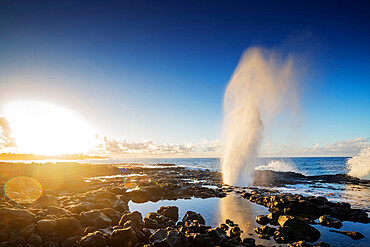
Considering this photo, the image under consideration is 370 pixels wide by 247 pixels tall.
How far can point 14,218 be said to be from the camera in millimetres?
12242

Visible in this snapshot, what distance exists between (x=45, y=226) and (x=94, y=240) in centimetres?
376

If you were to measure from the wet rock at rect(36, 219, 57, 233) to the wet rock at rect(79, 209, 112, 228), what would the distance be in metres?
1.94

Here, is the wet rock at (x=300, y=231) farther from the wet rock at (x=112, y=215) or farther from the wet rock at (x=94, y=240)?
the wet rock at (x=112, y=215)

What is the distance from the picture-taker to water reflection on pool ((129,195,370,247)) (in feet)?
43.2

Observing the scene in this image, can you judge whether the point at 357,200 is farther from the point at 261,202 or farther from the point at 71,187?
the point at 71,187

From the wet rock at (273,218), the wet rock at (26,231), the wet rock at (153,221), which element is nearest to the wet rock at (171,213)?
the wet rock at (153,221)

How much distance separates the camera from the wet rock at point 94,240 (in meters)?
11.0

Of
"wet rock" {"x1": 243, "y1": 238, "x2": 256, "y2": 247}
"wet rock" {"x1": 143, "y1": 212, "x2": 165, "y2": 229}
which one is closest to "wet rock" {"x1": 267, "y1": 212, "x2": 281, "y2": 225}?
"wet rock" {"x1": 243, "y1": 238, "x2": 256, "y2": 247}

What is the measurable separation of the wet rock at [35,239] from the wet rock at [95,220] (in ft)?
9.83

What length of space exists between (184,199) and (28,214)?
18.0 meters

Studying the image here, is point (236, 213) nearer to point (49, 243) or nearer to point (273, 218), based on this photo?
point (273, 218)

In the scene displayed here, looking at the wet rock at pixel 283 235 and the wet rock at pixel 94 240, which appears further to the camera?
the wet rock at pixel 283 235

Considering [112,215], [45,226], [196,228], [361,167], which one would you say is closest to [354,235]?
[196,228]

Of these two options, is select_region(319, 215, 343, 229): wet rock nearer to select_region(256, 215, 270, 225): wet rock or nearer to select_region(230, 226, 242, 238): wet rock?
select_region(256, 215, 270, 225): wet rock
